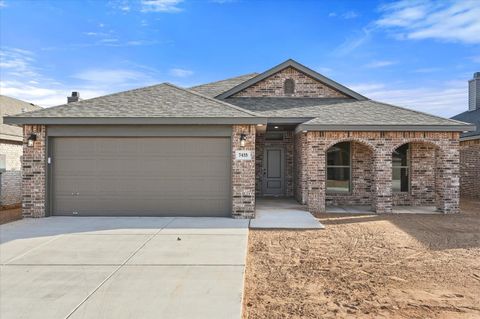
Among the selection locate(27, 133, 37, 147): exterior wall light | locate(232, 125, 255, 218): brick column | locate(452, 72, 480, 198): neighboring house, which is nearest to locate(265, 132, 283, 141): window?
locate(232, 125, 255, 218): brick column

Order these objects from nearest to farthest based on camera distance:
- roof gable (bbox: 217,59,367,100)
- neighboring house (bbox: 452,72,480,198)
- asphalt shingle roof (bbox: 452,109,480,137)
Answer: roof gable (bbox: 217,59,367,100) → neighboring house (bbox: 452,72,480,198) → asphalt shingle roof (bbox: 452,109,480,137)

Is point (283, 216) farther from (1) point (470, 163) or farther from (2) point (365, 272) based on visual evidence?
(1) point (470, 163)

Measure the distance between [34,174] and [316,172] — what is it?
8518 mm

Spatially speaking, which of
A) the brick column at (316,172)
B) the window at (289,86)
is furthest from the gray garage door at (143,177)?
the window at (289,86)

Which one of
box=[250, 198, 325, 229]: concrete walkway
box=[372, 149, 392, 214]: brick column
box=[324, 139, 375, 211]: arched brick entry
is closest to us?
box=[250, 198, 325, 229]: concrete walkway

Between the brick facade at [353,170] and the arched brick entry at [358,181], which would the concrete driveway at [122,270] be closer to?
the brick facade at [353,170]

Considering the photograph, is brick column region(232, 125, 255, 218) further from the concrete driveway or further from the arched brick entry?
the arched brick entry

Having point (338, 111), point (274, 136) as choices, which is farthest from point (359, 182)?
point (274, 136)

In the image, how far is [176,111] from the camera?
9.55m

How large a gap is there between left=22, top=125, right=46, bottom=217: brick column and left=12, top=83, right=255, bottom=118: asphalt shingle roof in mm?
573

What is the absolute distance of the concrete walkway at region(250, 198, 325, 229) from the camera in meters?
8.37

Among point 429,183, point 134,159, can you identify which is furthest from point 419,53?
point 134,159

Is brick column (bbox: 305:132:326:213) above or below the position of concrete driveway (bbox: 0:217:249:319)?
above

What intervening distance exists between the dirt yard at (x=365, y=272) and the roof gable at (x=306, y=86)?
21.8 ft
